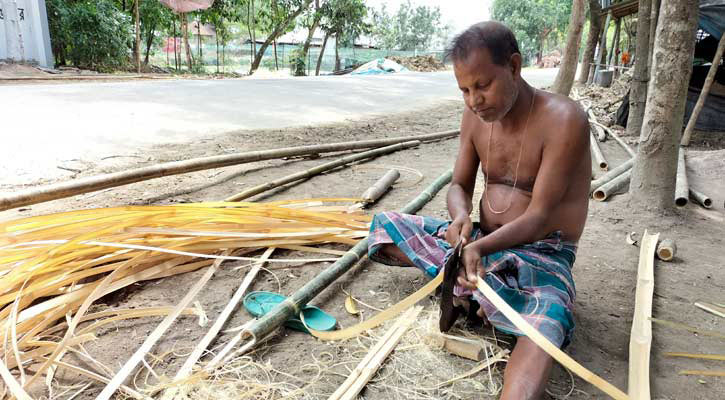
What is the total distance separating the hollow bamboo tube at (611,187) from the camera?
3.62m

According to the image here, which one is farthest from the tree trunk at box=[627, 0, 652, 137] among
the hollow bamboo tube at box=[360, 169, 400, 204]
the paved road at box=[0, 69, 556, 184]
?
the hollow bamboo tube at box=[360, 169, 400, 204]

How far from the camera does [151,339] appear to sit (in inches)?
66.1

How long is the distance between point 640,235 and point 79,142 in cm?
454

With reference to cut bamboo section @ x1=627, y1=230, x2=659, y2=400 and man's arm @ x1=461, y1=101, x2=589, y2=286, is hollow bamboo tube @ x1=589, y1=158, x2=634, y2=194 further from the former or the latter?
man's arm @ x1=461, y1=101, x2=589, y2=286

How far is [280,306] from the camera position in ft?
5.95

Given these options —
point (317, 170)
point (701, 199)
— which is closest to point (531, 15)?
point (701, 199)

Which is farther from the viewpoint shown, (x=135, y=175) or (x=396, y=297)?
(x=135, y=175)

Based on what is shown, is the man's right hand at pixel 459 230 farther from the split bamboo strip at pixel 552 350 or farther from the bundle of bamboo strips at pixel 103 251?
the bundle of bamboo strips at pixel 103 251

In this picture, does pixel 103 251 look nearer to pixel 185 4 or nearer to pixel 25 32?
pixel 25 32

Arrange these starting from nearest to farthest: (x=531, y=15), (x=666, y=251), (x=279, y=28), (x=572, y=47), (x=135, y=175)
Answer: (x=666, y=251) < (x=135, y=175) < (x=572, y=47) < (x=279, y=28) < (x=531, y=15)

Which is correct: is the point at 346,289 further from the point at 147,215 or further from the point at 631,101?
the point at 631,101

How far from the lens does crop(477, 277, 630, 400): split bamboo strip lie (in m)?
1.28

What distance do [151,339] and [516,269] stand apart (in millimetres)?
1339

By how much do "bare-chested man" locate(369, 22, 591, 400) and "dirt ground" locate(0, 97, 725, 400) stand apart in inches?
8.8
